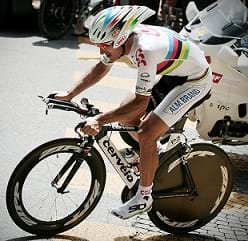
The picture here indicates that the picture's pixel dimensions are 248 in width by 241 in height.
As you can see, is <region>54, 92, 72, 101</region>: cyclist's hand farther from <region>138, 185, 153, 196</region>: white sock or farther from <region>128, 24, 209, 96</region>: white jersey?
<region>138, 185, 153, 196</region>: white sock

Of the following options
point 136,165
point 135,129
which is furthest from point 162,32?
point 136,165

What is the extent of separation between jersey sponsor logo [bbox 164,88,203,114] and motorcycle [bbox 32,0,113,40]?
6846 millimetres

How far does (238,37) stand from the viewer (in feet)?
18.6

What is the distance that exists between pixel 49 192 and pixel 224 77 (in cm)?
219

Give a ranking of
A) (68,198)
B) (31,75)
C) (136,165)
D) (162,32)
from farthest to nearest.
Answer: (31,75), (68,198), (136,165), (162,32)

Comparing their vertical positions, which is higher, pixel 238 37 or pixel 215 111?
pixel 238 37

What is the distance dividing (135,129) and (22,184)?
1.00m

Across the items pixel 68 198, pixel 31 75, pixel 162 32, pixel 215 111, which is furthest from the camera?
pixel 31 75

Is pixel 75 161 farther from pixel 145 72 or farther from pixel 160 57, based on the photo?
pixel 160 57

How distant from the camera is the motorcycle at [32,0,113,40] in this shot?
10570 millimetres

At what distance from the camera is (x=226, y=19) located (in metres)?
5.84

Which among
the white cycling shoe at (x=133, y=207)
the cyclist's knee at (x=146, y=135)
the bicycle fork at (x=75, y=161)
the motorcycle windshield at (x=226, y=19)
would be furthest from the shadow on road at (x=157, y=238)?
the motorcycle windshield at (x=226, y=19)

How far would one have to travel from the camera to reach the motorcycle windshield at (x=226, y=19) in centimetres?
573

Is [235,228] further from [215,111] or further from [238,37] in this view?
[238,37]
